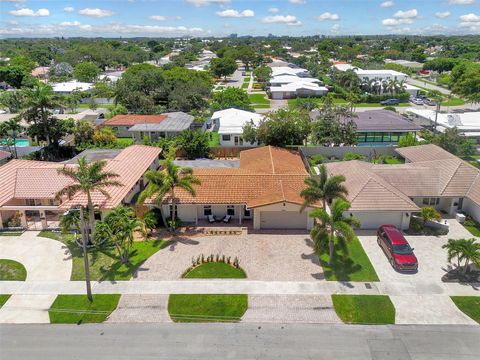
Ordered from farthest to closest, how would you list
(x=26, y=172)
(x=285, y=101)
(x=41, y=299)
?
1. (x=285, y=101)
2. (x=26, y=172)
3. (x=41, y=299)

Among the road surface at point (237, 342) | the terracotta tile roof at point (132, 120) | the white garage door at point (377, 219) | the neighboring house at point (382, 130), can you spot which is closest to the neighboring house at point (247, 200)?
the white garage door at point (377, 219)

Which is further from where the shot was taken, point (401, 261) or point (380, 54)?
point (380, 54)

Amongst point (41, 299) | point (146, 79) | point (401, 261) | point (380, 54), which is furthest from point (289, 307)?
point (380, 54)

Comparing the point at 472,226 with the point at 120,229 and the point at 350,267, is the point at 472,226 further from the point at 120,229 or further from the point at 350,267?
the point at 120,229

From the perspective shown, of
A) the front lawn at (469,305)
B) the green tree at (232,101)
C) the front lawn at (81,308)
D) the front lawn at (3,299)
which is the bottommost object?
the front lawn at (3,299)

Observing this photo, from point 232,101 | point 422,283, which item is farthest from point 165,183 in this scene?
point 232,101

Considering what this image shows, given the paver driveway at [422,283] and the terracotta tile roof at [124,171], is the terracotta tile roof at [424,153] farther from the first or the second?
the terracotta tile roof at [124,171]

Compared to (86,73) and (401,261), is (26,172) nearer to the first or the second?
(401,261)

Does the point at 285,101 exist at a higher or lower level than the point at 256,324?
higher
